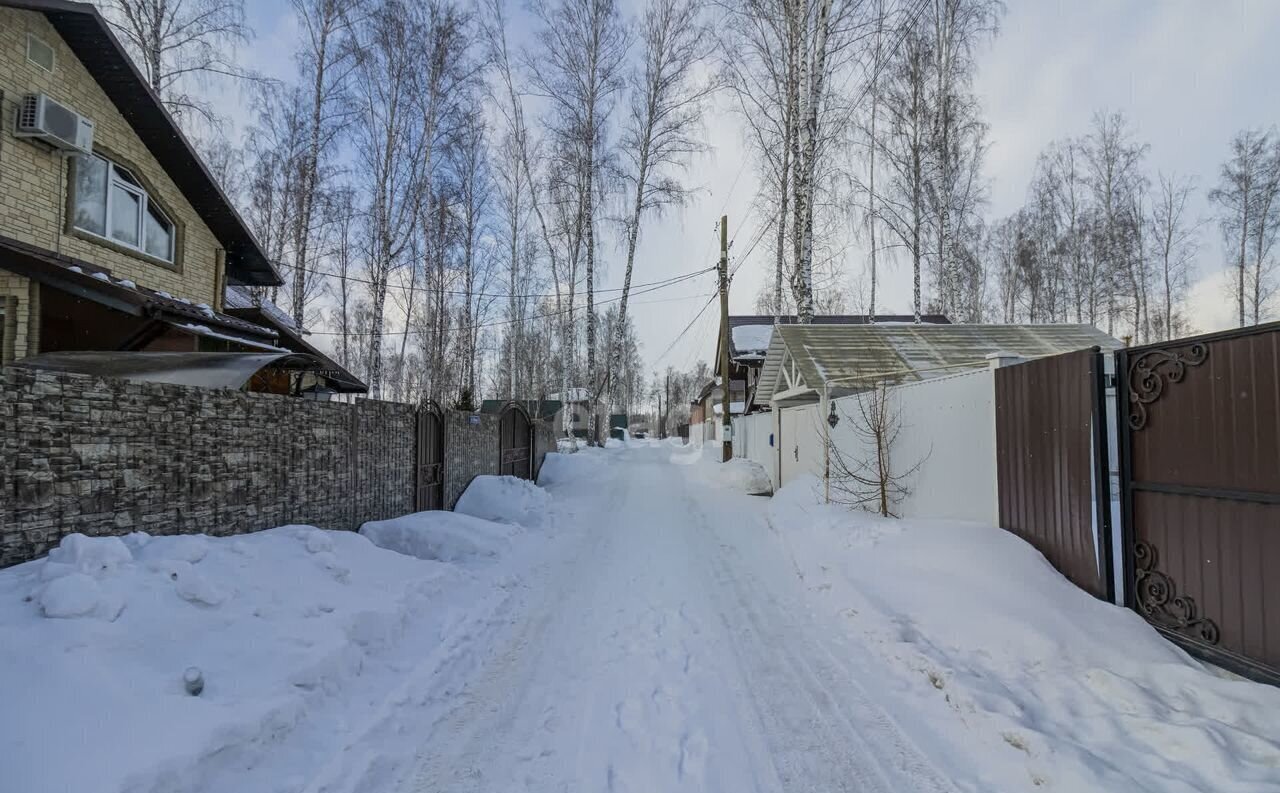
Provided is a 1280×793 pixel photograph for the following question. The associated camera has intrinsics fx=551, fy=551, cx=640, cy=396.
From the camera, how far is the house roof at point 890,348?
10.9 meters

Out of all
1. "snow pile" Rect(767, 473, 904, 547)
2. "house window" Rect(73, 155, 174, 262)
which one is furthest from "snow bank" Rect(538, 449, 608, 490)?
"house window" Rect(73, 155, 174, 262)

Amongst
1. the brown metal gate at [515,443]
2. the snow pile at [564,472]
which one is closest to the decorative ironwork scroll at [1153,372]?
the brown metal gate at [515,443]

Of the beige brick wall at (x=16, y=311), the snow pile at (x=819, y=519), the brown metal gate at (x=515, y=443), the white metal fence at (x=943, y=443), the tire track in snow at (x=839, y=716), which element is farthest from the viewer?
the brown metal gate at (x=515, y=443)

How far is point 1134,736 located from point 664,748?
2.45m

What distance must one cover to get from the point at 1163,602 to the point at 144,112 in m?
14.8

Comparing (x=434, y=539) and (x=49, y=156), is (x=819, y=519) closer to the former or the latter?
(x=434, y=539)

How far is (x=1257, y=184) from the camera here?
20.4 m

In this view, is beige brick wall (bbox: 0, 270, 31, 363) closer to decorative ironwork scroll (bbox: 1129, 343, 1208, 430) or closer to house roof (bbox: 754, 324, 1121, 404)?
house roof (bbox: 754, 324, 1121, 404)

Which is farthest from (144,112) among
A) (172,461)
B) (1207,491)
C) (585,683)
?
(1207,491)

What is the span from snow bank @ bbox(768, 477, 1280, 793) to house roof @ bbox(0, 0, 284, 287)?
41.9 ft

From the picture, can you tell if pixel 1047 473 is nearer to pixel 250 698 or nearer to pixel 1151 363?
pixel 1151 363

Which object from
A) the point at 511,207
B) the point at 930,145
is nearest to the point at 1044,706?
the point at 930,145

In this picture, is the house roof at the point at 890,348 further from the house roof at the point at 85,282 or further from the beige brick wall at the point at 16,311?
the beige brick wall at the point at 16,311

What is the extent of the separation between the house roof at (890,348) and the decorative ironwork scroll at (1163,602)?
579cm
